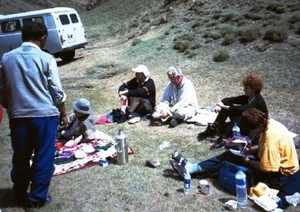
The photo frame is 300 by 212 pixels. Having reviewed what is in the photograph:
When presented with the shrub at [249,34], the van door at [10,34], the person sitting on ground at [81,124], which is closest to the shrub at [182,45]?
the shrub at [249,34]

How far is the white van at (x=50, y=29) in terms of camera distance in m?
13.3

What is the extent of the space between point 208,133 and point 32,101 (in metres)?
2.93

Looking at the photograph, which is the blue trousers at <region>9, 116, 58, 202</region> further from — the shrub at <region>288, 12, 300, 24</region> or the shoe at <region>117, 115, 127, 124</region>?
the shrub at <region>288, 12, 300, 24</region>

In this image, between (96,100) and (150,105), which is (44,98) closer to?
(150,105)

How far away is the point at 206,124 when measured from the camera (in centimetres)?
609

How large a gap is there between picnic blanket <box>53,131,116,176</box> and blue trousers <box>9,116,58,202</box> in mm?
1047

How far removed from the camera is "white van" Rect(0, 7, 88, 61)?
1334 cm

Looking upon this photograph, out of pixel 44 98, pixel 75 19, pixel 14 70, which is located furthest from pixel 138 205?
pixel 75 19

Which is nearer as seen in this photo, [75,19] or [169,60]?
[169,60]

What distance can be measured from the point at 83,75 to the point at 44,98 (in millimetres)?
8477

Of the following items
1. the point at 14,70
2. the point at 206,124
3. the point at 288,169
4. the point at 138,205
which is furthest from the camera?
the point at 206,124

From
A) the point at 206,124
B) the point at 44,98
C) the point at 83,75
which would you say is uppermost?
the point at 44,98

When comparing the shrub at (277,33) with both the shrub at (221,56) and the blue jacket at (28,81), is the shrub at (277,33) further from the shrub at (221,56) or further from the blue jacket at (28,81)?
the blue jacket at (28,81)

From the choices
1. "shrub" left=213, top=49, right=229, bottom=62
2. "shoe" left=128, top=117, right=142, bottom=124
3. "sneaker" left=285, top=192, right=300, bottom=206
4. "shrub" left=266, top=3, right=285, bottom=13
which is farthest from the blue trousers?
"shrub" left=266, top=3, right=285, bottom=13
